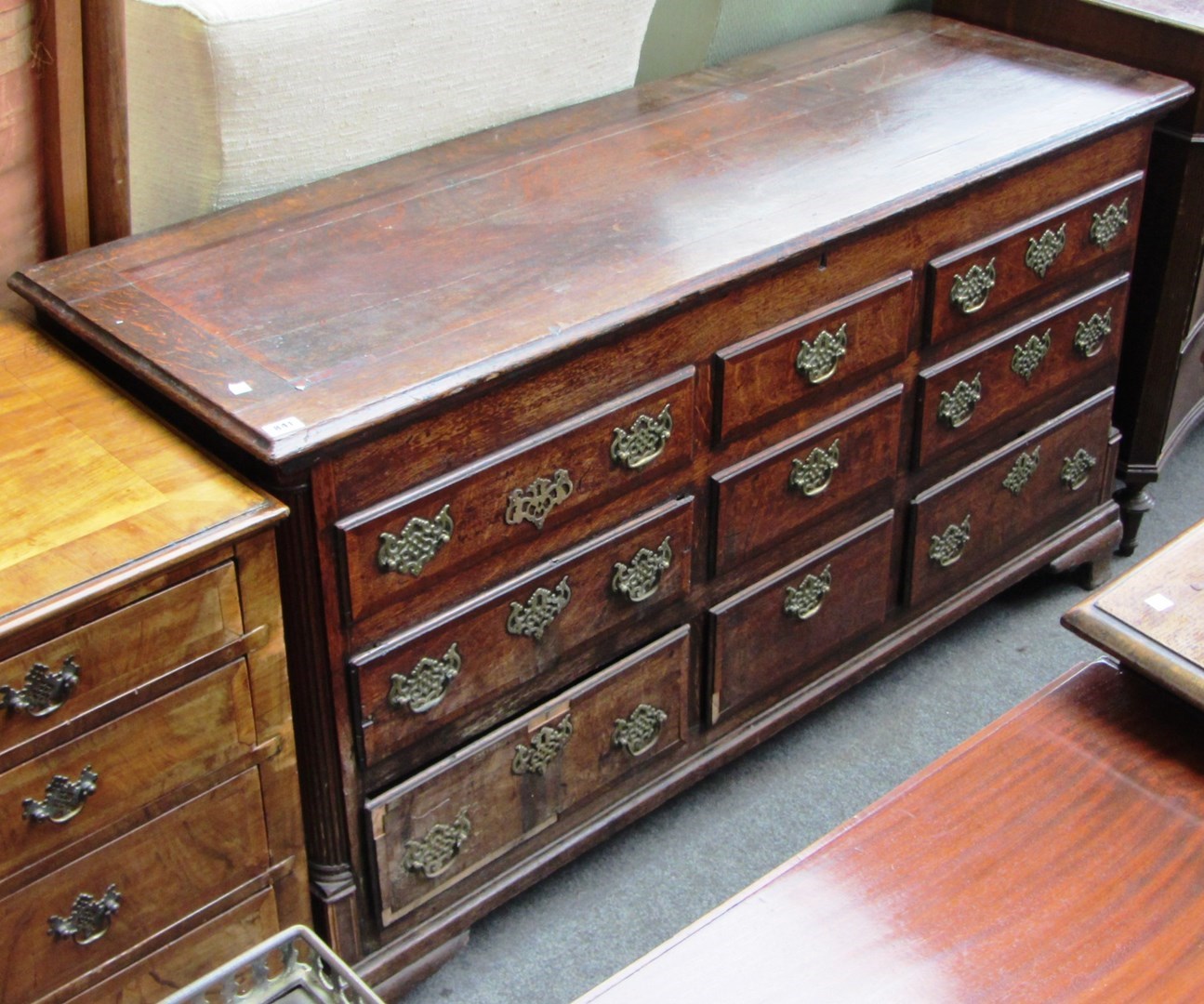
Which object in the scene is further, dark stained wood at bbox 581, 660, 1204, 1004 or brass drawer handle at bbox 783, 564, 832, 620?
brass drawer handle at bbox 783, 564, 832, 620

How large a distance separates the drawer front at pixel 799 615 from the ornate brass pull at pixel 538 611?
32cm

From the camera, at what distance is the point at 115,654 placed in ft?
5.15

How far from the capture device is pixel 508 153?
224 centimetres

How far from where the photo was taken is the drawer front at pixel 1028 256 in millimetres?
2316

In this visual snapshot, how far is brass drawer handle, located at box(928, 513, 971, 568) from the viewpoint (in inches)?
101

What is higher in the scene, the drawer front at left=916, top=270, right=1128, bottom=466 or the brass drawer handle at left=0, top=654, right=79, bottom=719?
the brass drawer handle at left=0, top=654, right=79, bottom=719

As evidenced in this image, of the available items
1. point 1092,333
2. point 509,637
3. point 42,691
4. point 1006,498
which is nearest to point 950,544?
point 1006,498

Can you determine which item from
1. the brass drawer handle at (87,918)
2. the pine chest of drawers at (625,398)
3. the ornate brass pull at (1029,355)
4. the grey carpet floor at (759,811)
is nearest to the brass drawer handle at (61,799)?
the brass drawer handle at (87,918)

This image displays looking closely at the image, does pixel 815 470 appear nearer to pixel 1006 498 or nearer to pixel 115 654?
pixel 1006 498

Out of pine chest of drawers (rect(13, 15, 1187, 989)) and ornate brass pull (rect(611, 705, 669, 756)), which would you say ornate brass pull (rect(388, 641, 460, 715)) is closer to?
pine chest of drawers (rect(13, 15, 1187, 989))

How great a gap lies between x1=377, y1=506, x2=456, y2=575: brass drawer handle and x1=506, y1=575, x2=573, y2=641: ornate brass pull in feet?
0.55

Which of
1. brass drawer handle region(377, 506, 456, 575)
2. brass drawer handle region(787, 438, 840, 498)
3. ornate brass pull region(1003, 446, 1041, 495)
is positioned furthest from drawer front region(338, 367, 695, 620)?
ornate brass pull region(1003, 446, 1041, 495)

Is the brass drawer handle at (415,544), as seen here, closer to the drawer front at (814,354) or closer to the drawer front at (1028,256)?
the drawer front at (814,354)

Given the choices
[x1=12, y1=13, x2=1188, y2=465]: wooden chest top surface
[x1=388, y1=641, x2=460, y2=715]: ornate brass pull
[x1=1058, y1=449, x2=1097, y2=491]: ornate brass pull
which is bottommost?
[x1=1058, y1=449, x2=1097, y2=491]: ornate brass pull
